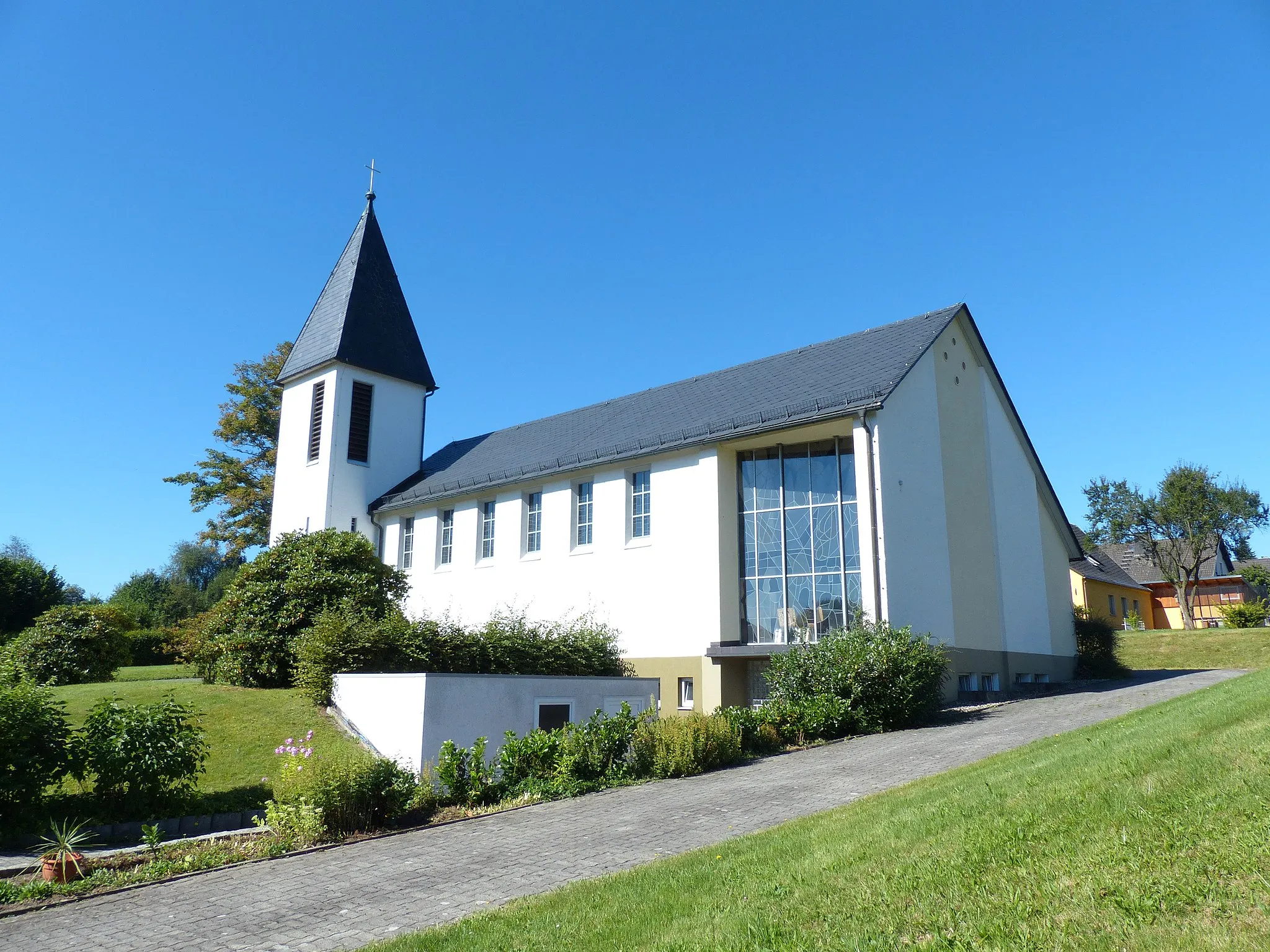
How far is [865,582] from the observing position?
17.4 m

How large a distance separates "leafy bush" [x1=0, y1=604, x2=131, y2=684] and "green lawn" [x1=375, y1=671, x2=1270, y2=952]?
811 inches

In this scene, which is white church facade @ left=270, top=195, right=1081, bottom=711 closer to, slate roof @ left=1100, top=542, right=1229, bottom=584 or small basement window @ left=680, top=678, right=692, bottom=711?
small basement window @ left=680, top=678, right=692, bottom=711

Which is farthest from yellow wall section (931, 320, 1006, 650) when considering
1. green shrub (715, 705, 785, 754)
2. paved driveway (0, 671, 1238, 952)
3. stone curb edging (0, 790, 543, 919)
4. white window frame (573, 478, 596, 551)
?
stone curb edging (0, 790, 543, 919)

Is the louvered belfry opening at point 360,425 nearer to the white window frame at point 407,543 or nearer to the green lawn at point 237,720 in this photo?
the white window frame at point 407,543

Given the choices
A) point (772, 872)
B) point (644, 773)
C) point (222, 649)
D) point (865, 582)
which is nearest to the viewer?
point (772, 872)

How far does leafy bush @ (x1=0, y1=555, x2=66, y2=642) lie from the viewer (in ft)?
112

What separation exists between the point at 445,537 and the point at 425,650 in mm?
10834

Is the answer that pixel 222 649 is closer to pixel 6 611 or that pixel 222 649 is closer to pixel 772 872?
pixel 772 872

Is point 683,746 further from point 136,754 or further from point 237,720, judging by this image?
point 237,720

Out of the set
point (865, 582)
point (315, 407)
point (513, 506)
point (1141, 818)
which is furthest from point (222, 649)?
point (1141, 818)

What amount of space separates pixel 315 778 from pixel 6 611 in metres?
32.2

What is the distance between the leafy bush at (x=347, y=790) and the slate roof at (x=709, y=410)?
11.3 meters

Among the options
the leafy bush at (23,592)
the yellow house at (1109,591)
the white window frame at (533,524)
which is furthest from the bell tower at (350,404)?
the yellow house at (1109,591)

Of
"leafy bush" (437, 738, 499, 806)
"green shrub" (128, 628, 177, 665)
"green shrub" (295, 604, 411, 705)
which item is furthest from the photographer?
"green shrub" (128, 628, 177, 665)
